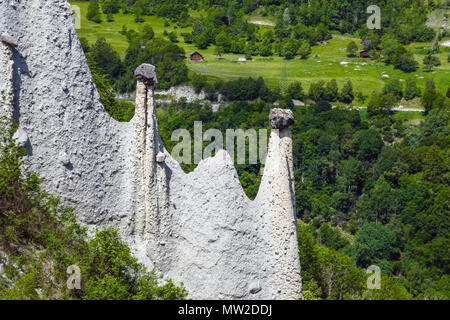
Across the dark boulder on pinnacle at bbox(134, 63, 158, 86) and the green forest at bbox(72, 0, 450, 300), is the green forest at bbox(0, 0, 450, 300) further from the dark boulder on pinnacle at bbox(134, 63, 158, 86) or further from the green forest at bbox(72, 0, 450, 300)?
the dark boulder on pinnacle at bbox(134, 63, 158, 86)

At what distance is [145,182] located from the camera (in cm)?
1805

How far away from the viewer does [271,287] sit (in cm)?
1772

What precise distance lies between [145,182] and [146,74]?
3295mm

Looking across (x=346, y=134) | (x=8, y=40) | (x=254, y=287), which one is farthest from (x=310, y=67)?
(x=8, y=40)

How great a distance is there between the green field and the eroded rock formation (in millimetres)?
137518

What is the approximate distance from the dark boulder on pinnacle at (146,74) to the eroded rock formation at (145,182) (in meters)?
0.03

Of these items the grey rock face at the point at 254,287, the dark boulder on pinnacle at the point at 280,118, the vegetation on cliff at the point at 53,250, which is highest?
the dark boulder on pinnacle at the point at 280,118

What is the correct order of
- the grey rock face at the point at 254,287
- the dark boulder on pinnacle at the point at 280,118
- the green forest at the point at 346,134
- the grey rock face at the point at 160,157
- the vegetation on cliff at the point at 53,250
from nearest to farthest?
the vegetation on cliff at the point at 53,250 < the dark boulder on pinnacle at the point at 280,118 < the grey rock face at the point at 254,287 < the grey rock face at the point at 160,157 < the green forest at the point at 346,134

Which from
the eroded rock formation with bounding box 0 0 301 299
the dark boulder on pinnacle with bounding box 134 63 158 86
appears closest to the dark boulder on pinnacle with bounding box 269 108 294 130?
→ the eroded rock formation with bounding box 0 0 301 299

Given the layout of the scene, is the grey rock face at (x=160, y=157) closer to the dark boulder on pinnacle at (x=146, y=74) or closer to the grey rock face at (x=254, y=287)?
the dark boulder on pinnacle at (x=146, y=74)

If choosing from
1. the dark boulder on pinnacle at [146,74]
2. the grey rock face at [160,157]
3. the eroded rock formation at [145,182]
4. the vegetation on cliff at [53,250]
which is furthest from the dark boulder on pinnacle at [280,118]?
the vegetation on cliff at [53,250]

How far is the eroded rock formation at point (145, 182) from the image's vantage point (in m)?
17.5

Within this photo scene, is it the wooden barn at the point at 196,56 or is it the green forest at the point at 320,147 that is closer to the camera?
the green forest at the point at 320,147

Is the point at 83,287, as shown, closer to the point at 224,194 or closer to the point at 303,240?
the point at 224,194
